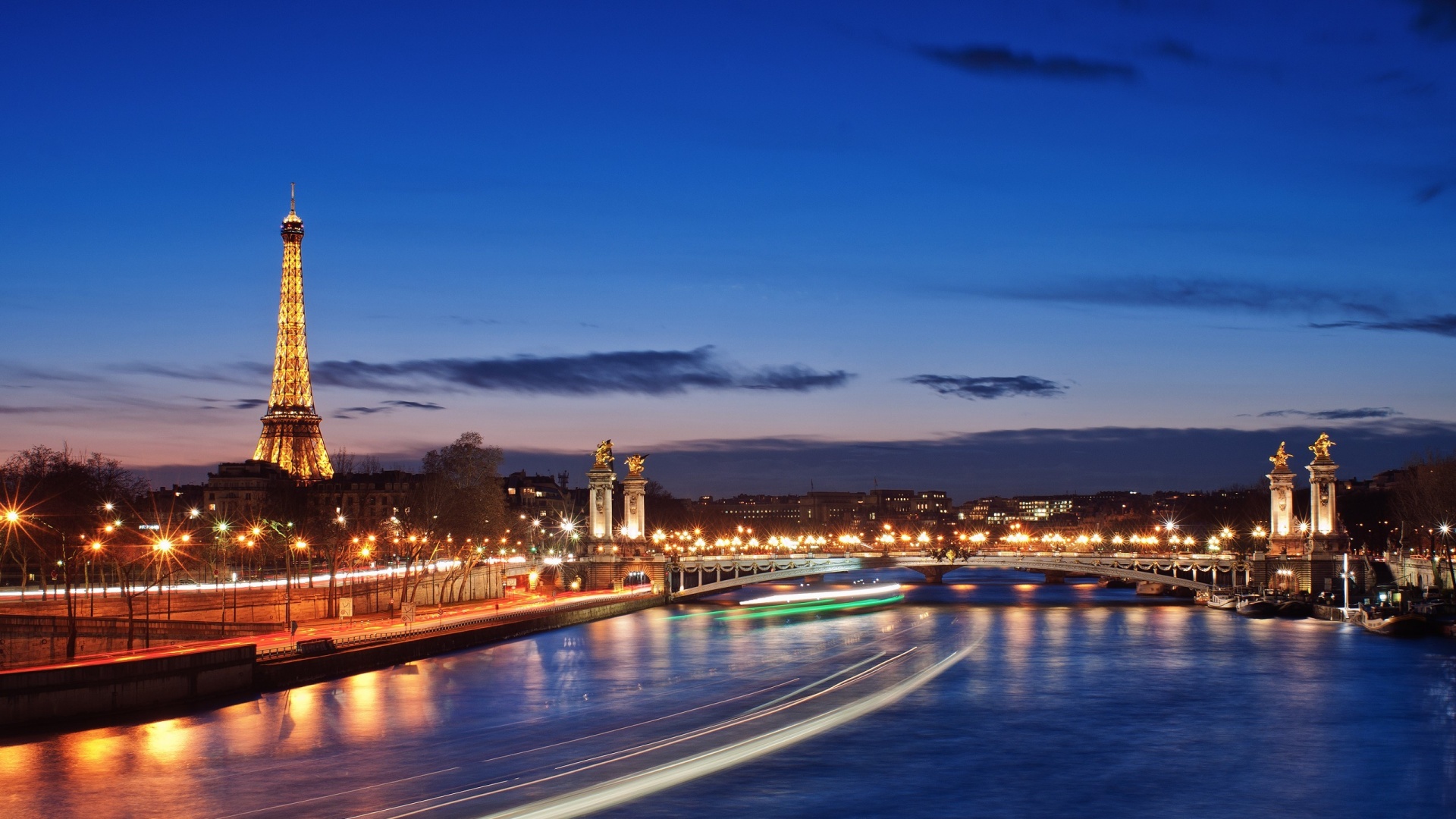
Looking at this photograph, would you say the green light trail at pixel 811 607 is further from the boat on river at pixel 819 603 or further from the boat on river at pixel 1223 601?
the boat on river at pixel 1223 601

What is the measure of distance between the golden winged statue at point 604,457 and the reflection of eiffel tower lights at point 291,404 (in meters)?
32.2

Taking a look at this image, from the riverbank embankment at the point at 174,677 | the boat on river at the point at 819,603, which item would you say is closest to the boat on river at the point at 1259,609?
the boat on river at the point at 819,603

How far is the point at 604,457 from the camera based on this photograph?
3029 inches

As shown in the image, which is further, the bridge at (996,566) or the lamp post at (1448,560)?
the bridge at (996,566)

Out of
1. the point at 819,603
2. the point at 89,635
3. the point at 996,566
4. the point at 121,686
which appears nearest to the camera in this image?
the point at 121,686

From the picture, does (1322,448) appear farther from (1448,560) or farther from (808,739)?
(808,739)

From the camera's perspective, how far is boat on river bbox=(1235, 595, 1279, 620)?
63125 mm

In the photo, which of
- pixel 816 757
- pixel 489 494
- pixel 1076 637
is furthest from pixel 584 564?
pixel 816 757

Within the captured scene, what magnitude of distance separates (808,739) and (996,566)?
54.1 metres

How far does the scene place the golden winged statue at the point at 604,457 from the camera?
76.5 meters

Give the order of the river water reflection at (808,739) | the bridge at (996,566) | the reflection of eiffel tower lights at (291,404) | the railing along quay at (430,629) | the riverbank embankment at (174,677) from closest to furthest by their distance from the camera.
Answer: the river water reflection at (808,739) < the riverbank embankment at (174,677) < the railing along quay at (430,629) < the bridge at (996,566) < the reflection of eiffel tower lights at (291,404)

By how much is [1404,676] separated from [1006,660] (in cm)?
1125

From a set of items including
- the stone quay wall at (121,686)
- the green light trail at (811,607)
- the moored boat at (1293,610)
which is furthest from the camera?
the green light trail at (811,607)

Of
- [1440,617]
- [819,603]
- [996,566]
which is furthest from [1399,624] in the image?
[819,603]
